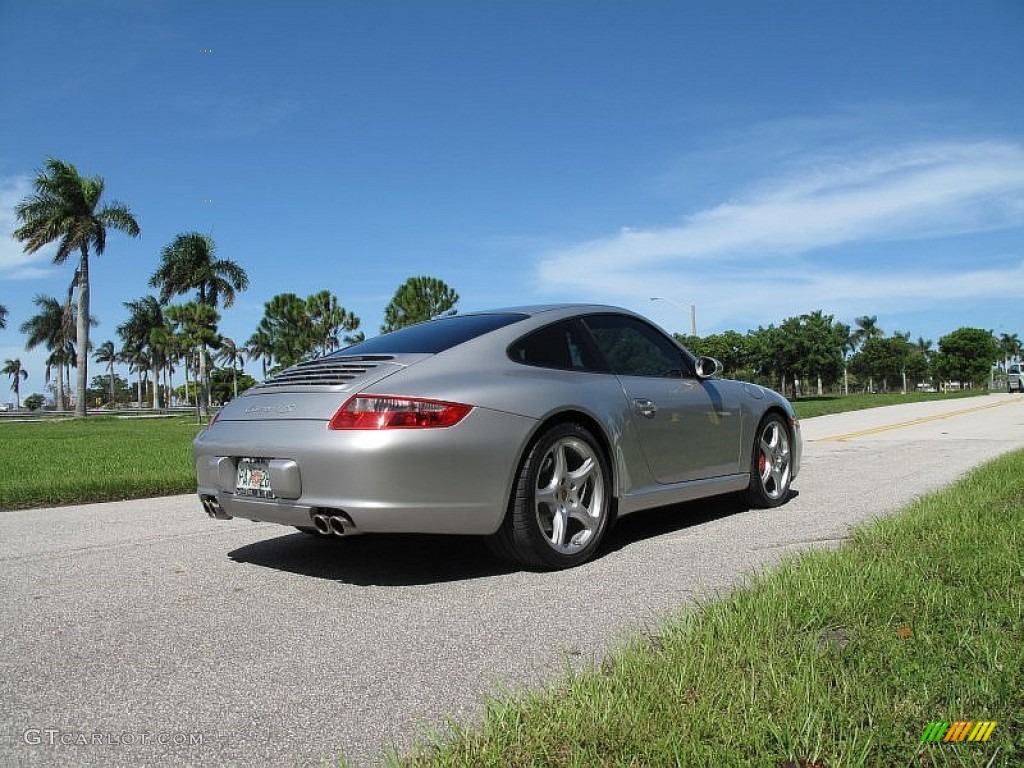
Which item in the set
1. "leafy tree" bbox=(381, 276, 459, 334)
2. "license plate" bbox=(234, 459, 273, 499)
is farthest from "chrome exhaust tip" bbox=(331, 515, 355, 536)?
"leafy tree" bbox=(381, 276, 459, 334)

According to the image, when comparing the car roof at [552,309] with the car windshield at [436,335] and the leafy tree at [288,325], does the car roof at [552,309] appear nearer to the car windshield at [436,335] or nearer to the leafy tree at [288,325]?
the car windshield at [436,335]

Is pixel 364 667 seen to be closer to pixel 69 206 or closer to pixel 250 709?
pixel 250 709

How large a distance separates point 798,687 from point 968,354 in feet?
318

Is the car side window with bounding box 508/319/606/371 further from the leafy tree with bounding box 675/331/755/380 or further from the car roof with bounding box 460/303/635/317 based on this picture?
the leafy tree with bounding box 675/331/755/380

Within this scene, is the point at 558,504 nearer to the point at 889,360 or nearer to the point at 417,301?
the point at 417,301

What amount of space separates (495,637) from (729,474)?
3.07 meters

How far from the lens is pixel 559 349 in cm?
461

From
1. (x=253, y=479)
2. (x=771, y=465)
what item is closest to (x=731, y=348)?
(x=771, y=465)

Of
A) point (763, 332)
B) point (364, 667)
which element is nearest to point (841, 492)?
point (364, 667)

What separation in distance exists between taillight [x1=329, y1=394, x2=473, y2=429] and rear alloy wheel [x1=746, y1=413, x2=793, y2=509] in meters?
3.04

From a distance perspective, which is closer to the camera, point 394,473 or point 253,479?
point 394,473

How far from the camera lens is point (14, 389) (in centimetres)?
15500

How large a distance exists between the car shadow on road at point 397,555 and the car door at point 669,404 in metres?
0.47

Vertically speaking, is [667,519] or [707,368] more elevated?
[707,368]
